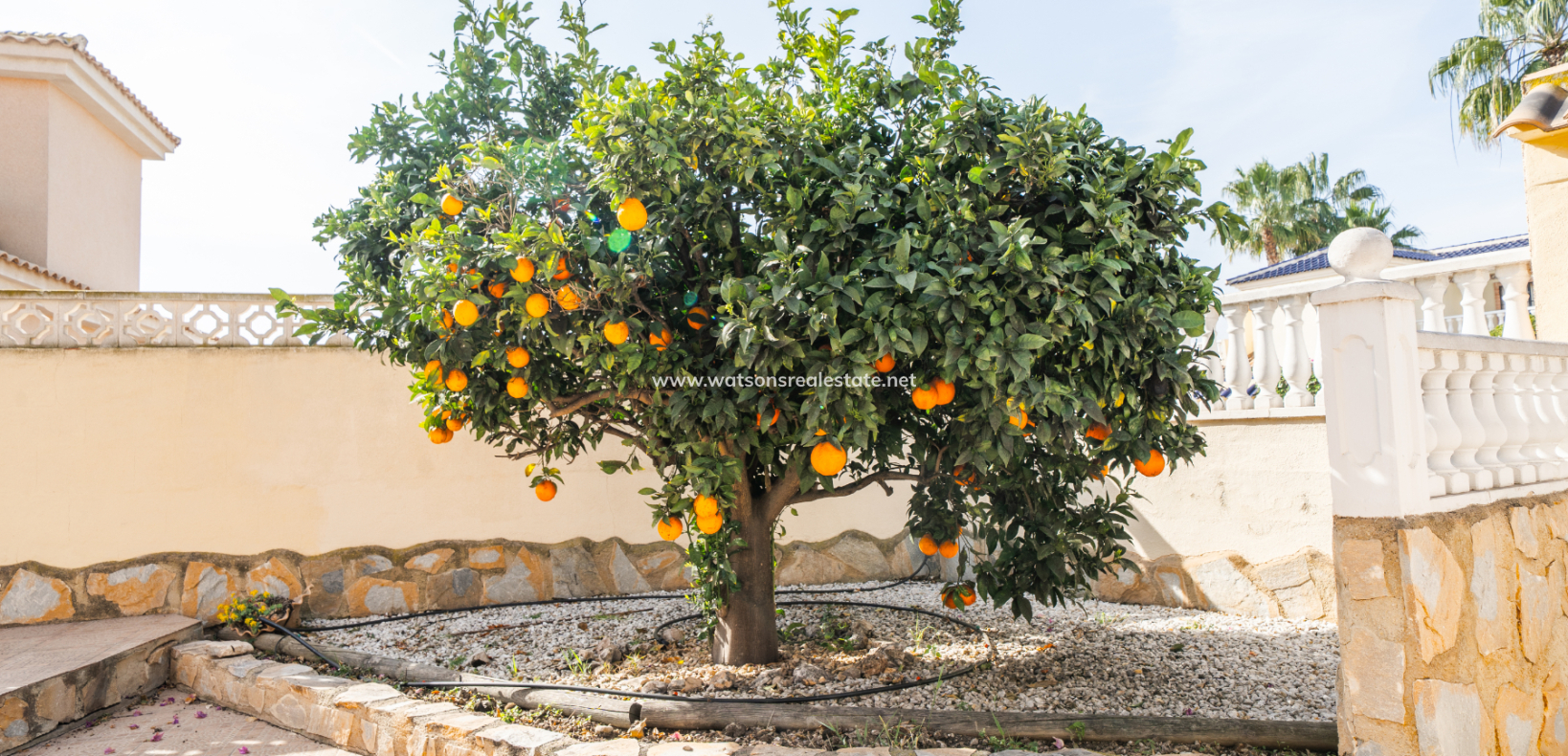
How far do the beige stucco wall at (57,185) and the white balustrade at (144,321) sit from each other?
107 inches

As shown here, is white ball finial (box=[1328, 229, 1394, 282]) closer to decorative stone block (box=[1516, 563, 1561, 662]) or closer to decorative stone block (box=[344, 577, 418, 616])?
decorative stone block (box=[1516, 563, 1561, 662])

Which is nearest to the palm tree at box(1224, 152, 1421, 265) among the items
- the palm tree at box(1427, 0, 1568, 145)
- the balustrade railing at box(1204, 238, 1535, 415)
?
the palm tree at box(1427, 0, 1568, 145)

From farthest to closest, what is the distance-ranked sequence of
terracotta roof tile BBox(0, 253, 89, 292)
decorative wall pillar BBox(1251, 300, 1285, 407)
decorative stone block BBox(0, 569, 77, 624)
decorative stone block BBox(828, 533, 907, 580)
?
1. terracotta roof tile BBox(0, 253, 89, 292)
2. decorative stone block BBox(828, 533, 907, 580)
3. decorative stone block BBox(0, 569, 77, 624)
4. decorative wall pillar BBox(1251, 300, 1285, 407)

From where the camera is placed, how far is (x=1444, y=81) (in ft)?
45.7

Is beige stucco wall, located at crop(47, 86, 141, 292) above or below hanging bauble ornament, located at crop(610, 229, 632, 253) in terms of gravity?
above

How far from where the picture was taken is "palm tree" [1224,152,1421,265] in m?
A: 18.4

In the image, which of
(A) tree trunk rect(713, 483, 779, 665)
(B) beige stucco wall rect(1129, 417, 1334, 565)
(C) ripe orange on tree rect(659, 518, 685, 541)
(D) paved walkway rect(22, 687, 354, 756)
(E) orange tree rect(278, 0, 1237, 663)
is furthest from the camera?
(B) beige stucco wall rect(1129, 417, 1334, 565)

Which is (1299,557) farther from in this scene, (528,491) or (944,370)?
(528,491)

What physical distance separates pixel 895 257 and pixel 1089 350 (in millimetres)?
701

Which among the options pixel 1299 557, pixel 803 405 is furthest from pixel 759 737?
pixel 1299 557

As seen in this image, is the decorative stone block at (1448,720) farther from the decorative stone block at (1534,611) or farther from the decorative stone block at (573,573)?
the decorative stone block at (573,573)

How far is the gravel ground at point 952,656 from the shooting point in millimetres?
3105

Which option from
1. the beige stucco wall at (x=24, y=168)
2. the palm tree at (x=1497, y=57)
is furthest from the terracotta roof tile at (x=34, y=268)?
the palm tree at (x=1497, y=57)

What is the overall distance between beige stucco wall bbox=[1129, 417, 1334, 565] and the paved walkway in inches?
172
